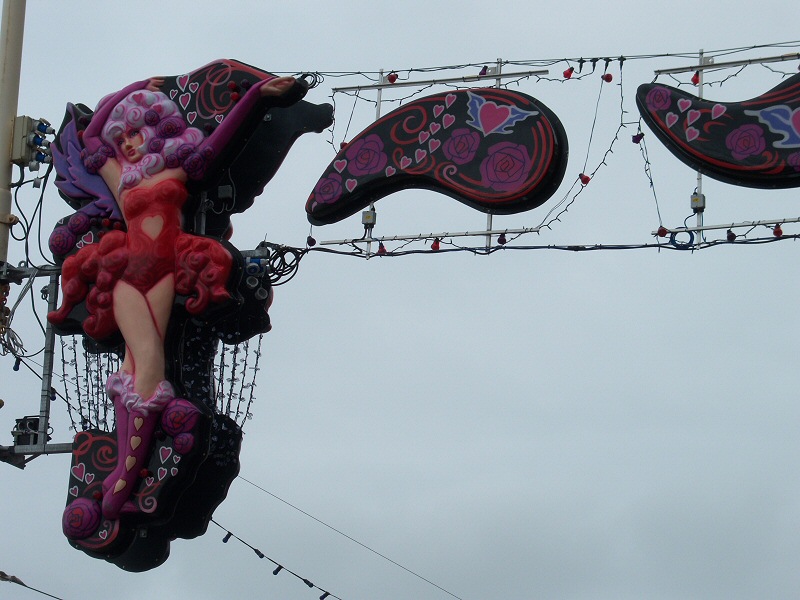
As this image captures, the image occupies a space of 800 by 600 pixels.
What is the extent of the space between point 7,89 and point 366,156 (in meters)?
3.97

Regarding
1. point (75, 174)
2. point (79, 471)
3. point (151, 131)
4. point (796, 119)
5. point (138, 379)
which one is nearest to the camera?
point (796, 119)

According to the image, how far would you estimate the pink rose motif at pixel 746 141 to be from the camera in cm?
1794

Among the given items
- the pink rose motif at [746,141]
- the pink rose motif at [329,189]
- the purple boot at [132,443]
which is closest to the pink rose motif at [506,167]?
the pink rose motif at [329,189]

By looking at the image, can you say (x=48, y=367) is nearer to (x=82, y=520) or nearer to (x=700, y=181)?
(x=82, y=520)

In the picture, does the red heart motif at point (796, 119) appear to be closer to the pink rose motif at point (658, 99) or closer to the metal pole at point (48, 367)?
the pink rose motif at point (658, 99)

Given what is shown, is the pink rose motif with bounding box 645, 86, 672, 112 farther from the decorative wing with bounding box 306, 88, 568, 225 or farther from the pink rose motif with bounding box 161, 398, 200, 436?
the pink rose motif with bounding box 161, 398, 200, 436

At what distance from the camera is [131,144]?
64.8 ft

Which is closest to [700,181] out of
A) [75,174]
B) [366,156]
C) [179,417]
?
[366,156]

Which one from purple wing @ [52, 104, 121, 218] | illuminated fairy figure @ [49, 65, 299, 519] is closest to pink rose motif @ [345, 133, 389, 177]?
illuminated fairy figure @ [49, 65, 299, 519]

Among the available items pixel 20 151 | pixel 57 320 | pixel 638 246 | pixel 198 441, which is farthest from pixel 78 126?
pixel 638 246

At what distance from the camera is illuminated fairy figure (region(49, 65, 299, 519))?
18.8 metres

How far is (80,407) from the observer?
19.4 metres

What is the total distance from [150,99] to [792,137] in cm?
637

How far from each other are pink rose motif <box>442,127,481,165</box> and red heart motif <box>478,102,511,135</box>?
0.12 m
